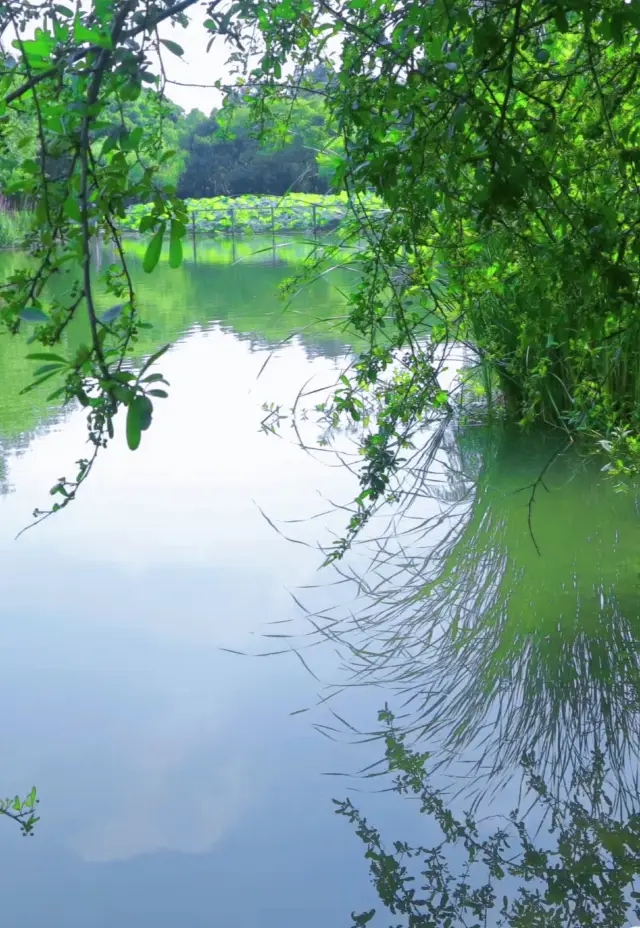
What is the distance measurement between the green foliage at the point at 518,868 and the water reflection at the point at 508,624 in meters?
0.09

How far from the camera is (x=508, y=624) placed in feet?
Answer: 8.34

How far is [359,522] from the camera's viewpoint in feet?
8.80

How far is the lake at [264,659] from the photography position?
1.77m

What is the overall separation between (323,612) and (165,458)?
158 cm

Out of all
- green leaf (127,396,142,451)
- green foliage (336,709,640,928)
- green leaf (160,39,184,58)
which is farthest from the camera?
green foliage (336,709,640,928)

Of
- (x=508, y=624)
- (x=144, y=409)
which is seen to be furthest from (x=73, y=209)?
(x=508, y=624)

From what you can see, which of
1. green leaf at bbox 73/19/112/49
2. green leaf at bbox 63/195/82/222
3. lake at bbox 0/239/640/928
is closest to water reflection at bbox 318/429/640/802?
lake at bbox 0/239/640/928

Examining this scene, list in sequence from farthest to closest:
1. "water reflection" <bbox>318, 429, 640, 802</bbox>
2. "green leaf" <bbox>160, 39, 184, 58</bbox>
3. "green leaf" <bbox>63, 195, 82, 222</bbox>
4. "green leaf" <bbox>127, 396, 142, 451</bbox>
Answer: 1. "water reflection" <bbox>318, 429, 640, 802</bbox>
2. "green leaf" <bbox>160, 39, 184, 58</bbox>
3. "green leaf" <bbox>63, 195, 82, 222</bbox>
4. "green leaf" <bbox>127, 396, 142, 451</bbox>

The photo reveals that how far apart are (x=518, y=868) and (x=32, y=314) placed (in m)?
1.21

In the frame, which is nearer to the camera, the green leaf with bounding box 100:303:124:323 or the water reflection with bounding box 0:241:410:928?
the green leaf with bounding box 100:303:124:323

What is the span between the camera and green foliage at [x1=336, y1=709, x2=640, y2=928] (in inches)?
63.6

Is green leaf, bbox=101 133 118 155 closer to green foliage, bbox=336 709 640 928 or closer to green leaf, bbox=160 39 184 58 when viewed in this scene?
green leaf, bbox=160 39 184 58

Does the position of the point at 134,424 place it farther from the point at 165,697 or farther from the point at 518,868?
the point at 165,697

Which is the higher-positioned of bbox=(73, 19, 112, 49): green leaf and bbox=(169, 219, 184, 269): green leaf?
bbox=(73, 19, 112, 49): green leaf
